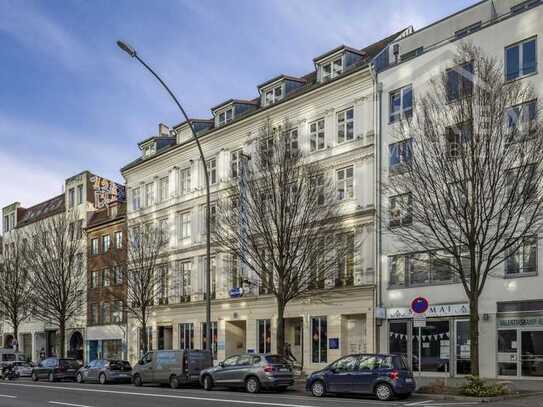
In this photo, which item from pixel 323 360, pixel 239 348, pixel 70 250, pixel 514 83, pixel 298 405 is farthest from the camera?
pixel 70 250

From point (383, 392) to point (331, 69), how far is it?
2122cm

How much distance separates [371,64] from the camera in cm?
3594

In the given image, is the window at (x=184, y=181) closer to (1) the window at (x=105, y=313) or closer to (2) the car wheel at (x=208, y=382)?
(1) the window at (x=105, y=313)

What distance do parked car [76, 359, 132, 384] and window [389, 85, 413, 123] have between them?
17202 millimetres

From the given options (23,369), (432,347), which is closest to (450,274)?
(432,347)

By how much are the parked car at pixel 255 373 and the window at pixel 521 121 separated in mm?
11111

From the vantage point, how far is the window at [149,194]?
176 ft

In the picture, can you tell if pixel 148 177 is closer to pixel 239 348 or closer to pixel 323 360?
pixel 239 348

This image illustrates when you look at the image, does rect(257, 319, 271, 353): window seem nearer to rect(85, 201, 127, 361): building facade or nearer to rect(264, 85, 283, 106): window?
rect(264, 85, 283, 106): window

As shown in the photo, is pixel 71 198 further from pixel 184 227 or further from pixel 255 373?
pixel 255 373

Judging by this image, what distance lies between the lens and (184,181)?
1983 inches

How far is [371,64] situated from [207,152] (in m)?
14.9

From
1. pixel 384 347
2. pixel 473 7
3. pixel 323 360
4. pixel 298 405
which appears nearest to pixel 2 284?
pixel 323 360

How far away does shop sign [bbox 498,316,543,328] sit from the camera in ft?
94.4
